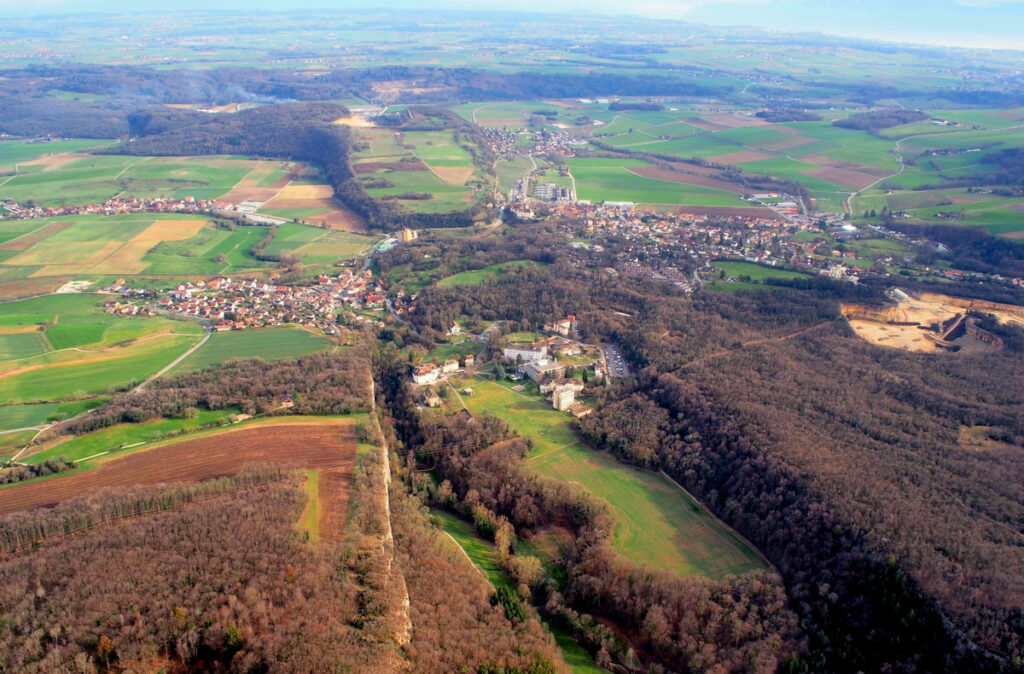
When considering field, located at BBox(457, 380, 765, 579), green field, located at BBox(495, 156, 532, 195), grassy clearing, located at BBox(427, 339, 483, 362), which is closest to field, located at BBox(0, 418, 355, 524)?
field, located at BBox(457, 380, 765, 579)

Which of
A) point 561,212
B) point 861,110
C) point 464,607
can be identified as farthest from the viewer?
point 861,110

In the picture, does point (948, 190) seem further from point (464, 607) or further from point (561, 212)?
point (464, 607)

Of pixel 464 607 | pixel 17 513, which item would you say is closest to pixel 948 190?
pixel 464 607

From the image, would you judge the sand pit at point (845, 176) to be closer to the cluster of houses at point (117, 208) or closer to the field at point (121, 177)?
the field at point (121, 177)

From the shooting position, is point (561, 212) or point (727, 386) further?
point (561, 212)

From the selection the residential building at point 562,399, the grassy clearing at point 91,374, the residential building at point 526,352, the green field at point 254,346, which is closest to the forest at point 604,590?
the residential building at point 562,399

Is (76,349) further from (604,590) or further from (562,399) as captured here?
(604,590)
